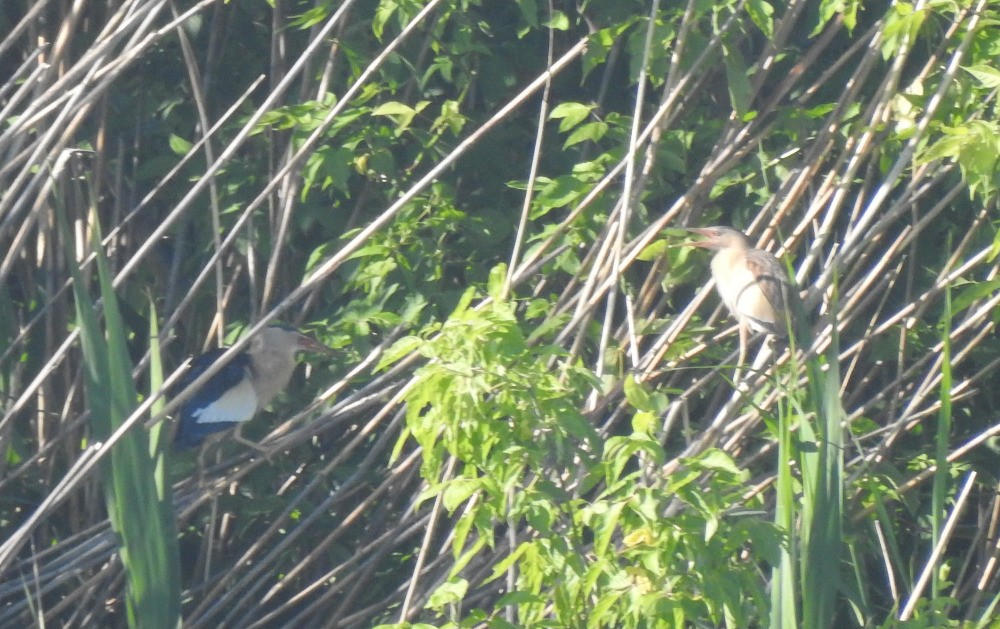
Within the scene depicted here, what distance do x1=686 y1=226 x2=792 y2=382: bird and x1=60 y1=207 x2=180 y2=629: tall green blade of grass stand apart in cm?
149

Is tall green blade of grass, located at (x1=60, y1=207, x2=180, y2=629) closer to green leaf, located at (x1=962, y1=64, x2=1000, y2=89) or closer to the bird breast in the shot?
the bird breast

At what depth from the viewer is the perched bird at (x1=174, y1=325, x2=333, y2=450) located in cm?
379

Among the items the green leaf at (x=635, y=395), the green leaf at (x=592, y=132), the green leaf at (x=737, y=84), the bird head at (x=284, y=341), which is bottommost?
the bird head at (x=284, y=341)

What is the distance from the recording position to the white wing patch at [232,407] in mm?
3811

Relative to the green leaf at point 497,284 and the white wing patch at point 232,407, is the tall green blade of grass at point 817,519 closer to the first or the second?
the green leaf at point 497,284

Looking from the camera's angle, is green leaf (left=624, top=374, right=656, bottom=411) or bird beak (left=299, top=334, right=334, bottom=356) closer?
green leaf (left=624, top=374, right=656, bottom=411)

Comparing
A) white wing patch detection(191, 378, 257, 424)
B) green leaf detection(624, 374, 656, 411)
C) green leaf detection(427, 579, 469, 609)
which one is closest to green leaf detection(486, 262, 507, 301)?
green leaf detection(624, 374, 656, 411)

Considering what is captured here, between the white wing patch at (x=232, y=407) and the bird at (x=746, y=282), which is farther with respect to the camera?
the white wing patch at (x=232, y=407)

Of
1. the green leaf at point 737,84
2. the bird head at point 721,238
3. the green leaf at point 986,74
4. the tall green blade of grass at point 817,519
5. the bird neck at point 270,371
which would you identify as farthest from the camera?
the bird neck at point 270,371

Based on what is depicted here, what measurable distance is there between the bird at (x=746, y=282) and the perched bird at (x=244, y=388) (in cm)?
115

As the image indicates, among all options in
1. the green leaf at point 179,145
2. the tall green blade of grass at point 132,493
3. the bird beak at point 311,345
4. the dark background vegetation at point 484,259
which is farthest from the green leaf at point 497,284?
the green leaf at point 179,145

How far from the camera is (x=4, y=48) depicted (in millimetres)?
2941

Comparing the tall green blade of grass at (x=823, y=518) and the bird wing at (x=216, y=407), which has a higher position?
the tall green blade of grass at (x=823, y=518)

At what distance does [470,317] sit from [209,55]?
5.78 ft
